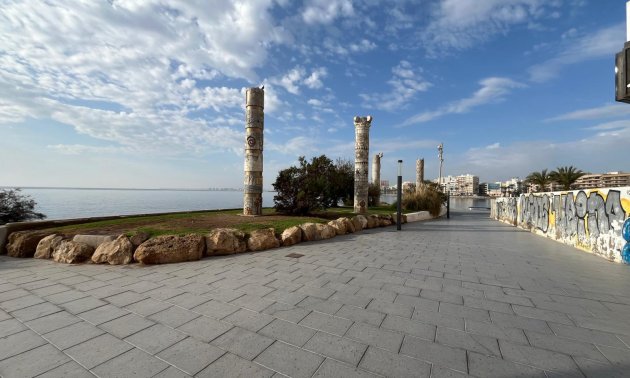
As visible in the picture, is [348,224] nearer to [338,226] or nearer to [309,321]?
[338,226]

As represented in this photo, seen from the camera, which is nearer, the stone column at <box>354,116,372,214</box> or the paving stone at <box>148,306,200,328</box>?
the paving stone at <box>148,306,200,328</box>

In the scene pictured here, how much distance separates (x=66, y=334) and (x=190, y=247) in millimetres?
3335

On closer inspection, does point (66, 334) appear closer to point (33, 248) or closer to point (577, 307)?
point (33, 248)

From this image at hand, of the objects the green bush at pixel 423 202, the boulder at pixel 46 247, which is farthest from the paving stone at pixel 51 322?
the green bush at pixel 423 202

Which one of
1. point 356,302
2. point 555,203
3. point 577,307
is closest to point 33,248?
point 356,302

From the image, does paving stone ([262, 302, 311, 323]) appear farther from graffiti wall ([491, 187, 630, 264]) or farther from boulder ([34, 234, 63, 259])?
graffiti wall ([491, 187, 630, 264])

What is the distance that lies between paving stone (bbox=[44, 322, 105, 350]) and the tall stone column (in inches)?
371

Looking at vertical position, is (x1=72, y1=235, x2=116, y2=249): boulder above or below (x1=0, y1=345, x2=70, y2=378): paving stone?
above

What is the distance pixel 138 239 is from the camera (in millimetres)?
6238

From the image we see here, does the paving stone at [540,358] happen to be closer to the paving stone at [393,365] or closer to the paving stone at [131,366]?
the paving stone at [393,365]

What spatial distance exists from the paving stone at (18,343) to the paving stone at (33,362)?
10cm

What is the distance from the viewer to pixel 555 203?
1102cm

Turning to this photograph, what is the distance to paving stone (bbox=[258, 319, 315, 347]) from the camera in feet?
9.14

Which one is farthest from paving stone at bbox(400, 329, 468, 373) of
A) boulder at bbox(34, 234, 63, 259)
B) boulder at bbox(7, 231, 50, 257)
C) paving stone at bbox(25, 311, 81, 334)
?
boulder at bbox(7, 231, 50, 257)
